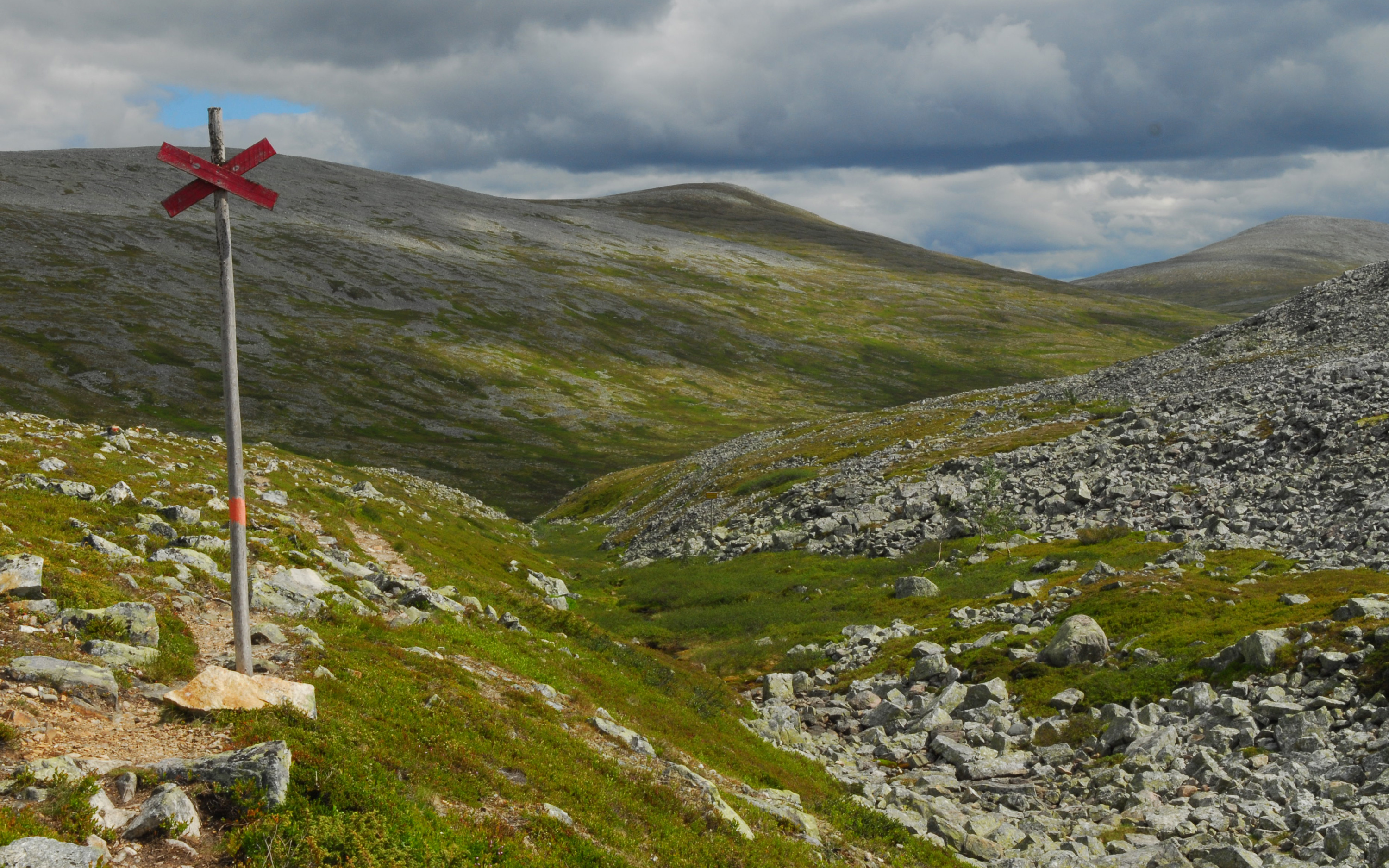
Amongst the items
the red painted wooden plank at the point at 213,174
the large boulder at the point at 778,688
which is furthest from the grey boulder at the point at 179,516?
the large boulder at the point at 778,688

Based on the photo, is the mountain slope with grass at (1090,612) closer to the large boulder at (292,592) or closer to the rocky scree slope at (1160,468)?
the rocky scree slope at (1160,468)

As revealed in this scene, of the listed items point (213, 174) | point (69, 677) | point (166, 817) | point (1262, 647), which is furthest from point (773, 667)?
point (213, 174)

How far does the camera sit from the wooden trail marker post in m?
13.9

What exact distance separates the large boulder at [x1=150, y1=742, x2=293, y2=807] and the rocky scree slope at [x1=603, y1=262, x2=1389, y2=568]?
37.7 metres

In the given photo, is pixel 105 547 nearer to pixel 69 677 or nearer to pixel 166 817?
pixel 69 677

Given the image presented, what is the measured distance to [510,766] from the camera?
Result: 48.0 feet

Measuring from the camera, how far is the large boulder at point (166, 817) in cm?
975

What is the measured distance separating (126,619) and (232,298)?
5912 millimetres

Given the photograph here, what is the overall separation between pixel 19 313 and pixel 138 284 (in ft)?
93.3

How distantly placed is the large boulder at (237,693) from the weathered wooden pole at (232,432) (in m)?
0.62

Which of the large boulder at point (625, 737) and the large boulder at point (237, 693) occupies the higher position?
the large boulder at point (237, 693)

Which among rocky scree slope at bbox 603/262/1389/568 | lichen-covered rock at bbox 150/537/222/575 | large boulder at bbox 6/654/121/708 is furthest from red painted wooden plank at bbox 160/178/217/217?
rocky scree slope at bbox 603/262/1389/568

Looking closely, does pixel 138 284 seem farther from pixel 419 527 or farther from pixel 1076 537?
pixel 1076 537

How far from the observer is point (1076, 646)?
29.1 m
